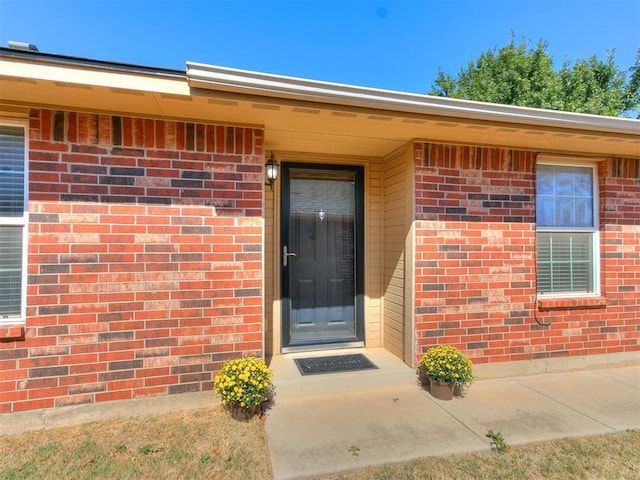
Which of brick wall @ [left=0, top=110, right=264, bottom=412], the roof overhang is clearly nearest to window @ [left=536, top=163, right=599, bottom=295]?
the roof overhang

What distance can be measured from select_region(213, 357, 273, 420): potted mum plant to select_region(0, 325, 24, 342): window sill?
1.47m

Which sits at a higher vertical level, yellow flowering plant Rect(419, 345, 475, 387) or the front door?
the front door

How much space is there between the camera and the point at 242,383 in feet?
8.68

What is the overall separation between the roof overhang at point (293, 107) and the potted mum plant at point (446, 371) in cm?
211

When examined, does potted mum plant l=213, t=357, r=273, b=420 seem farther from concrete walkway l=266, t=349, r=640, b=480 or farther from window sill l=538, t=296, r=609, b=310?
window sill l=538, t=296, r=609, b=310

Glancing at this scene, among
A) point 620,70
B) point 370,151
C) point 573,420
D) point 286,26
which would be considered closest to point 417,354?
point 573,420

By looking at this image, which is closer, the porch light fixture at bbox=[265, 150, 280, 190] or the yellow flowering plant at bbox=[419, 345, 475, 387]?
the yellow flowering plant at bbox=[419, 345, 475, 387]

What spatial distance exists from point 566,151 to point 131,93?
439 cm

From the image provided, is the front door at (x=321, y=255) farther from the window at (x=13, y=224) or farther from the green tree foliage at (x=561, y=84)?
the green tree foliage at (x=561, y=84)

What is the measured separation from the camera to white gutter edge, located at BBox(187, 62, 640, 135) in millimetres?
2344

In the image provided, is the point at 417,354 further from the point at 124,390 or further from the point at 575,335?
the point at 124,390

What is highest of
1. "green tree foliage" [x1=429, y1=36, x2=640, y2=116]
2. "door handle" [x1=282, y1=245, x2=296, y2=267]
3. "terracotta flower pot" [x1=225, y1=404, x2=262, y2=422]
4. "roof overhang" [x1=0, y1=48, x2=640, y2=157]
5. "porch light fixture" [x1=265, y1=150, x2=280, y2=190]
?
"green tree foliage" [x1=429, y1=36, x2=640, y2=116]

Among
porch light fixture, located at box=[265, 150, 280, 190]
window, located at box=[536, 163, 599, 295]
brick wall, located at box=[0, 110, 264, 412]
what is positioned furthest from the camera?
window, located at box=[536, 163, 599, 295]

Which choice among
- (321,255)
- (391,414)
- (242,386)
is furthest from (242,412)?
(321,255)
